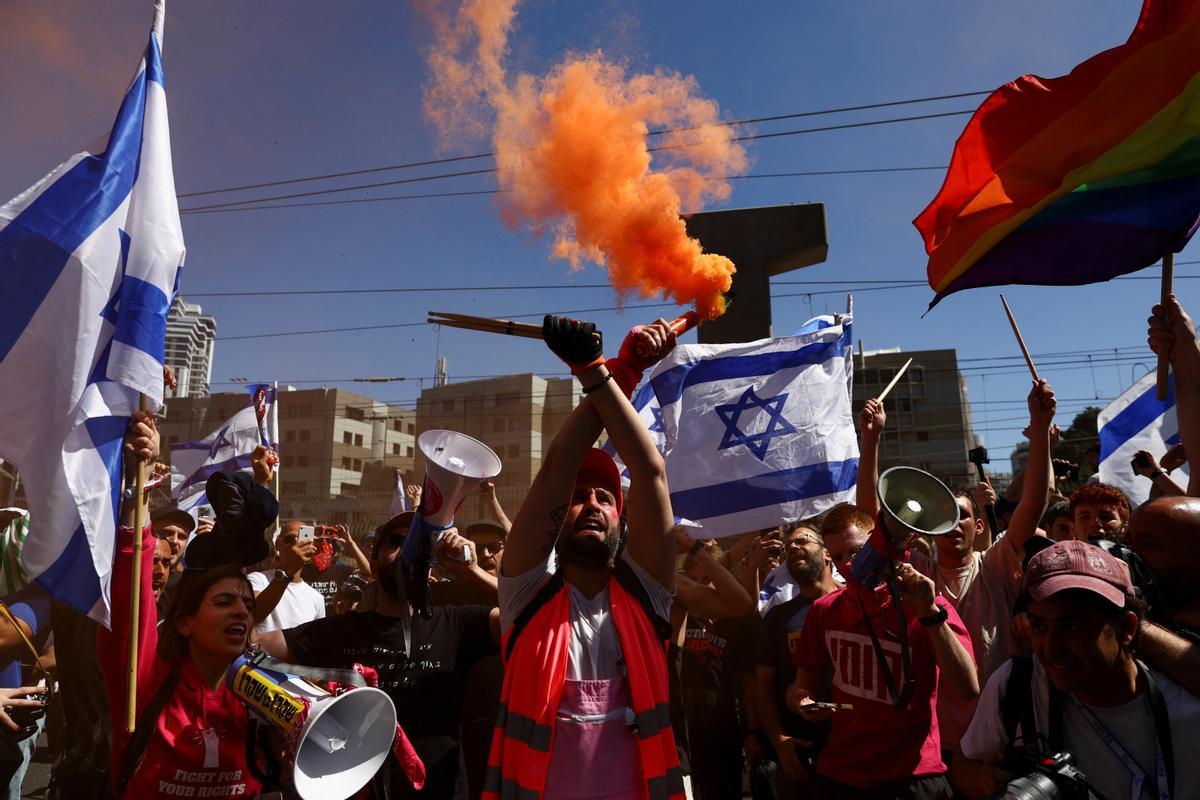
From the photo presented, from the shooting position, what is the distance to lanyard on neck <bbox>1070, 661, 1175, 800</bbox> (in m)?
2.25

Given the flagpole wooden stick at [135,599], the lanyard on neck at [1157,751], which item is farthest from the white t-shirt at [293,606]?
the lanyard on neck at [1157,751]

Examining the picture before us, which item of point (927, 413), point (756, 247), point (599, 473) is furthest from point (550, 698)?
point (927, 413)

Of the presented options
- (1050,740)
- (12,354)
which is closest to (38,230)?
(12,354)

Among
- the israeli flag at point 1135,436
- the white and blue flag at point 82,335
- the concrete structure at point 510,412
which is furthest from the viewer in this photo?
the concrete structure at point 510,412

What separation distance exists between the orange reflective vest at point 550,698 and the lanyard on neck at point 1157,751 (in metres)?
1.26

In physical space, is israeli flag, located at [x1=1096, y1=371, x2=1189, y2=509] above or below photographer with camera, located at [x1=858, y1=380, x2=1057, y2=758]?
above

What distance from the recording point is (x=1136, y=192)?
4.44 metres

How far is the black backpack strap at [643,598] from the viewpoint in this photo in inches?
110

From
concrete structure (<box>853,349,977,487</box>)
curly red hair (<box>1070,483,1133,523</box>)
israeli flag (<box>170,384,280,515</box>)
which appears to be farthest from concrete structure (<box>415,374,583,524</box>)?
curly red hair (<box>1070,483,1133,523</box>)

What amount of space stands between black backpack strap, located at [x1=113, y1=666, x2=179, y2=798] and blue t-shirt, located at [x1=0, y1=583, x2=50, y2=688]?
4.78 ft

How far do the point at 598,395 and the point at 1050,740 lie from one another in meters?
1.72

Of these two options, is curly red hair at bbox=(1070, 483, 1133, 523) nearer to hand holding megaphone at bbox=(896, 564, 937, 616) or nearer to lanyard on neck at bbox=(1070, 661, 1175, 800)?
hand holding megaphone at bbox=(896, 564, 937, 616)

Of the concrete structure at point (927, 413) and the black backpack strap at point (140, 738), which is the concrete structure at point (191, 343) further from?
the black backpack strap at point (140, 738)

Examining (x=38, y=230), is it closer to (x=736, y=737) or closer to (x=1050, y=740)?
(x=1050, y=740)
